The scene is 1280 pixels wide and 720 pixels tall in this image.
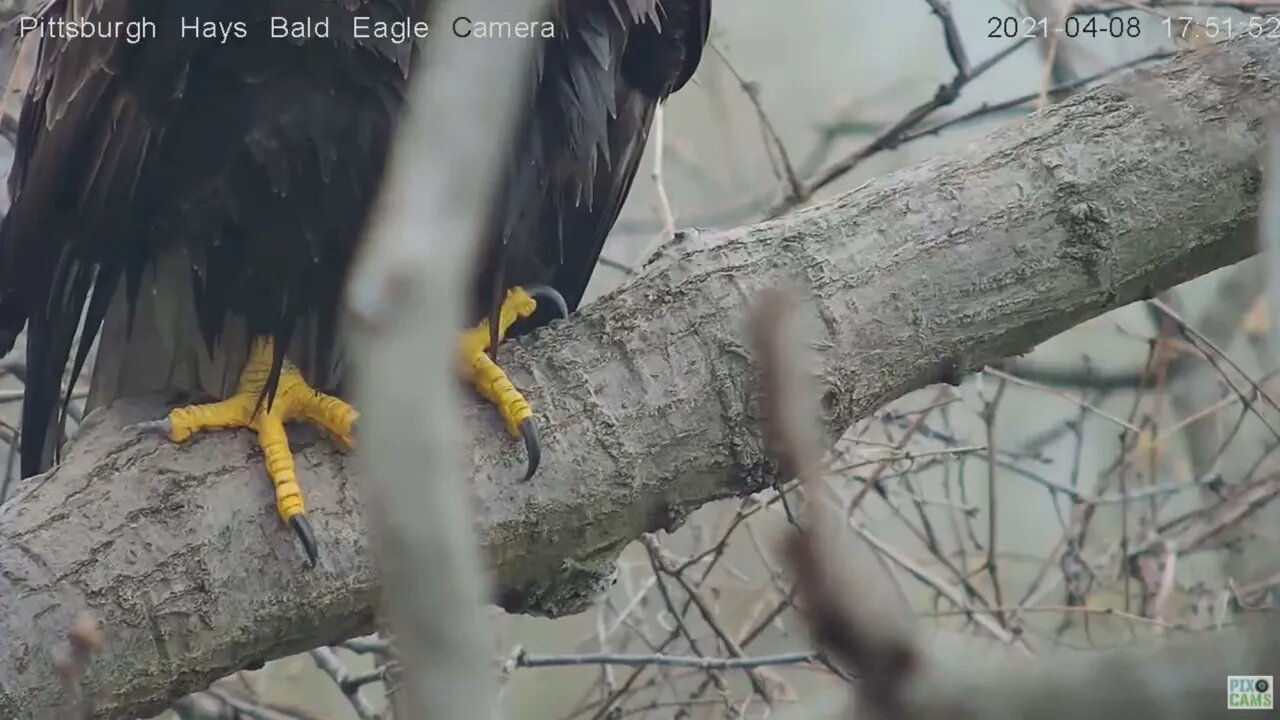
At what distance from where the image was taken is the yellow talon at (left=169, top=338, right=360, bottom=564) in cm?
139

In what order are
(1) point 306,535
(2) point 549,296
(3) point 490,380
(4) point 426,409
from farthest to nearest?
(2) point 549,296 < (3) point 490,380 < (1) point 306,535 < (4) point 426,409

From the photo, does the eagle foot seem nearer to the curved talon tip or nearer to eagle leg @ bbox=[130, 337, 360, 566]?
eagle leg @ bbox=[130, 337, 360, 566]

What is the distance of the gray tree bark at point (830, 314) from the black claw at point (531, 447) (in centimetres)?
1

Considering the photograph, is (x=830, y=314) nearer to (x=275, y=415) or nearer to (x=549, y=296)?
(x=549, y=296)

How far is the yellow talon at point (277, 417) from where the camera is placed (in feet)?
4.57

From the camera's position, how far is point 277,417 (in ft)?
5.00

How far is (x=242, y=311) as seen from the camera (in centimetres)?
166

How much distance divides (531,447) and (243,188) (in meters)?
0.47

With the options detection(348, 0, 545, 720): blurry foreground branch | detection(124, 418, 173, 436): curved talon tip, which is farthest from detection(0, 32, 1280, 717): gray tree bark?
detection(348, 0, 545, 720): blurry foreground branch

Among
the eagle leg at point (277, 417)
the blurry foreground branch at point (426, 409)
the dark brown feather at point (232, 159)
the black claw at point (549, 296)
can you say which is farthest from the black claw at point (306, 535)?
the blurry foreground branch at point (426, 409)

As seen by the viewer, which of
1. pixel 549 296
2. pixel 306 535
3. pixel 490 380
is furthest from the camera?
pixel 549 296
